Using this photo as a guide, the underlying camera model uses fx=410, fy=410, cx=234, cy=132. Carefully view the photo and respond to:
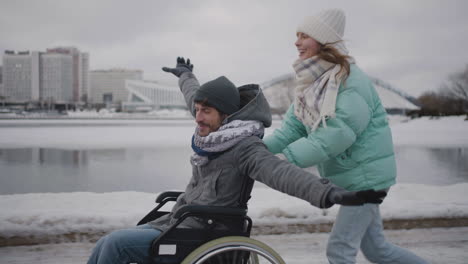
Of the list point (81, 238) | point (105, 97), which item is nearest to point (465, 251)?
point (81, 238)

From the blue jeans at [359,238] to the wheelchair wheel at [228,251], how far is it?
1.04 ft

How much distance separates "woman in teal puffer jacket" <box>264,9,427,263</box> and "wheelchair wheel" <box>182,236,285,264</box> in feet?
1.25

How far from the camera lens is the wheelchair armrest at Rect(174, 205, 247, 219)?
1643 mm

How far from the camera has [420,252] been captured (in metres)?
3.40

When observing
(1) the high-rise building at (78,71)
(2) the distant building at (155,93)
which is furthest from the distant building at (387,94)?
(1) the high-rise building at (78,71)

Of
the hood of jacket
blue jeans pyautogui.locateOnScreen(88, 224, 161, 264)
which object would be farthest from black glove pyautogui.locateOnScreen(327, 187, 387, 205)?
blue jeans pyautogui.locateOnScreen(88, 224, 161, 264)

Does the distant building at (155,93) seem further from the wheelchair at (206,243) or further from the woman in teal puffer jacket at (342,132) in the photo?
the wheelchair at (206,243)

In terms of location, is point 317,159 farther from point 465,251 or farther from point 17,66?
point 17,66

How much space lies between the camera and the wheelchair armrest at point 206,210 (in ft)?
5.39

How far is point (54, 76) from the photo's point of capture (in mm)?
120875

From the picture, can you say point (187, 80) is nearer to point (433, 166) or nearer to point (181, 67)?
point (181, 67)

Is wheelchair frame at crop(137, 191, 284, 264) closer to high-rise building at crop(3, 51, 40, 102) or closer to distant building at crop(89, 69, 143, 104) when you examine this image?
high-rise building at crop(3, 51, 40, 102)

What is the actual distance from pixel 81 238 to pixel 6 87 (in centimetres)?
13231

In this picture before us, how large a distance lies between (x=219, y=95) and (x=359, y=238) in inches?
36.0
